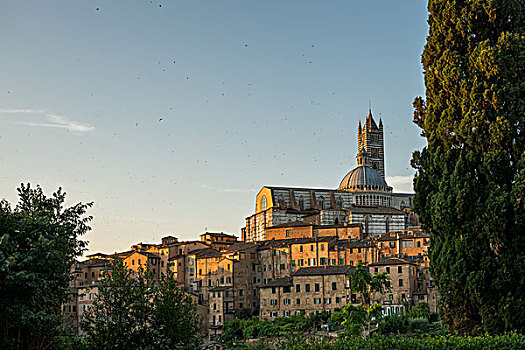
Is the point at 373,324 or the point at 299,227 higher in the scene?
the point at 299,227

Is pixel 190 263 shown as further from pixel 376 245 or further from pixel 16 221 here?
pixel 16 221

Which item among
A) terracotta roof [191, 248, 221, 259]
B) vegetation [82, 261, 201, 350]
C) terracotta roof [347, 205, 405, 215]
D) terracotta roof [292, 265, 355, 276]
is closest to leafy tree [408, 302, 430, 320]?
terracotta roof [292, 265, 355, 276]

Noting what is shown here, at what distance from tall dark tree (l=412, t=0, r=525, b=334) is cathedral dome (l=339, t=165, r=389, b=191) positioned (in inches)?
3335

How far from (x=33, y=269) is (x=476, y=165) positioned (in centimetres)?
1210

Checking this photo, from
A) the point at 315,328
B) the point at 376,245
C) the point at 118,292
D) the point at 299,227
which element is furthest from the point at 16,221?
the point at 299,227

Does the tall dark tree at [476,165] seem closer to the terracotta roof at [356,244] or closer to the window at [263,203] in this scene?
the terracotta roof at [356,244]

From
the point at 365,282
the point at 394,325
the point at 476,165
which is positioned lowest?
the point at 394,325

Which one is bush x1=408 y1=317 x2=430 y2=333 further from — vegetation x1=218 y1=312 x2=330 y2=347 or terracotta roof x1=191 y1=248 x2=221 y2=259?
terracotta roof x1=191 y1=248 x2=221 y2=259

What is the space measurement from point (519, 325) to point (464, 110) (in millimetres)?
6132

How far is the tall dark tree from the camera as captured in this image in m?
16.9

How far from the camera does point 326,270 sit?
59.2 meters

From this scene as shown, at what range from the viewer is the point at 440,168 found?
60.8 feet

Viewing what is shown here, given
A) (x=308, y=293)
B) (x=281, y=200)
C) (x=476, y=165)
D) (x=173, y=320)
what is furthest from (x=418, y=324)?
(x=281, y=200)

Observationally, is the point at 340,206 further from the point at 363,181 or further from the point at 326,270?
the point at 326,270
